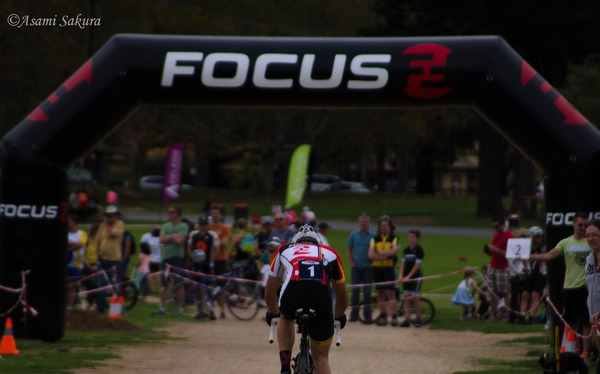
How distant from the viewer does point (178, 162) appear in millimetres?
31672

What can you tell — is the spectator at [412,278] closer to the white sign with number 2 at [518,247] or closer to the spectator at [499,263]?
the spectator at [499,263]

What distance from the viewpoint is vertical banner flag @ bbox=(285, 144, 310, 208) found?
27984 mm

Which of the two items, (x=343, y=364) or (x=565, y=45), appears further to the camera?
(x=565, y=45)

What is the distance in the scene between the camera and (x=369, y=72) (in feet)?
47.6

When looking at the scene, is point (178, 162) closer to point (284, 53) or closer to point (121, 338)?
point (121, 338)

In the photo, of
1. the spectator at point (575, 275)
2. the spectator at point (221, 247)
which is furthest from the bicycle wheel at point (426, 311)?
the spectator at point (575, 275)

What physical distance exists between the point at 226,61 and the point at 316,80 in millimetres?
1142

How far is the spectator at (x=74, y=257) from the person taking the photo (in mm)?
19344

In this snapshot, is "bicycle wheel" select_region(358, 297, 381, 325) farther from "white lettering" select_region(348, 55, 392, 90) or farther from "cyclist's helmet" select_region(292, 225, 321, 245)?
"cyclist's helmet" select_region(292, 225, 321, 245)

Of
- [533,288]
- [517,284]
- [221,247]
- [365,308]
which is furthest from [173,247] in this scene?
[533,288]

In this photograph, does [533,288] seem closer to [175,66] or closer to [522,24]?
[175,66]

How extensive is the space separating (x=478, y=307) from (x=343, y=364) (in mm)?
6649

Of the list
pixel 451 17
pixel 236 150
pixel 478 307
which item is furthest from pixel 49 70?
pixel 478 307

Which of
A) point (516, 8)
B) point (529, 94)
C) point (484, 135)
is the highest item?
point (516, 8)
